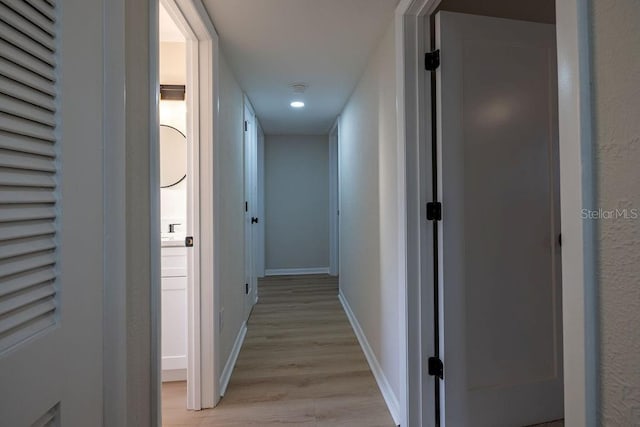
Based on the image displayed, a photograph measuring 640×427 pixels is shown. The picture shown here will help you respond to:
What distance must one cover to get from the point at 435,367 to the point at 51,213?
5.07 feet

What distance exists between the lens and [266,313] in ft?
10.4

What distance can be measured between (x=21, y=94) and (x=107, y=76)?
0.73ft

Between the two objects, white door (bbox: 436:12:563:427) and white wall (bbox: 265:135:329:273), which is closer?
white door (bbox: 436:12:563:427)

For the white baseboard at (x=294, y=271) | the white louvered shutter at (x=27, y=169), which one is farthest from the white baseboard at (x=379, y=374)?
the white baseboard at (x=294, y=271)

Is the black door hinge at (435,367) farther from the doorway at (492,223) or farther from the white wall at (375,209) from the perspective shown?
the white wall at (375,209)

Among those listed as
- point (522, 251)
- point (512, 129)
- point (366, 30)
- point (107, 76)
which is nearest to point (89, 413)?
point (107, 76)

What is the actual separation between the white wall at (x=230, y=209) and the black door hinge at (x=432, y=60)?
4.18 ft

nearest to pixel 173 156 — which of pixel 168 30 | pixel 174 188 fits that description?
pixel 174 188

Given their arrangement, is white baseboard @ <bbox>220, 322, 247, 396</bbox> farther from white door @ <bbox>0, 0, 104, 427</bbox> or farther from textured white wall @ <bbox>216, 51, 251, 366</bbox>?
white door @ <bbox>0, 0, 104, 427</bbox>

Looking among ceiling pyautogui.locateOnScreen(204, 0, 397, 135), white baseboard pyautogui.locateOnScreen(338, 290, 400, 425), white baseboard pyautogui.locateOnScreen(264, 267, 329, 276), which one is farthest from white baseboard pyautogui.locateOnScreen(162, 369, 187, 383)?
white baseboard pyautogui.locateOnScreen(264, 267, 329, 276)

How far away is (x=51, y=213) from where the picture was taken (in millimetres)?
526

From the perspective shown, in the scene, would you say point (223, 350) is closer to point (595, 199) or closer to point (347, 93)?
point (595, 199)

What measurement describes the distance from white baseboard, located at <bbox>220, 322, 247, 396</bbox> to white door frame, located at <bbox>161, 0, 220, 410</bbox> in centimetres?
14

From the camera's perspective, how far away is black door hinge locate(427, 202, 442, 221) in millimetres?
1377
